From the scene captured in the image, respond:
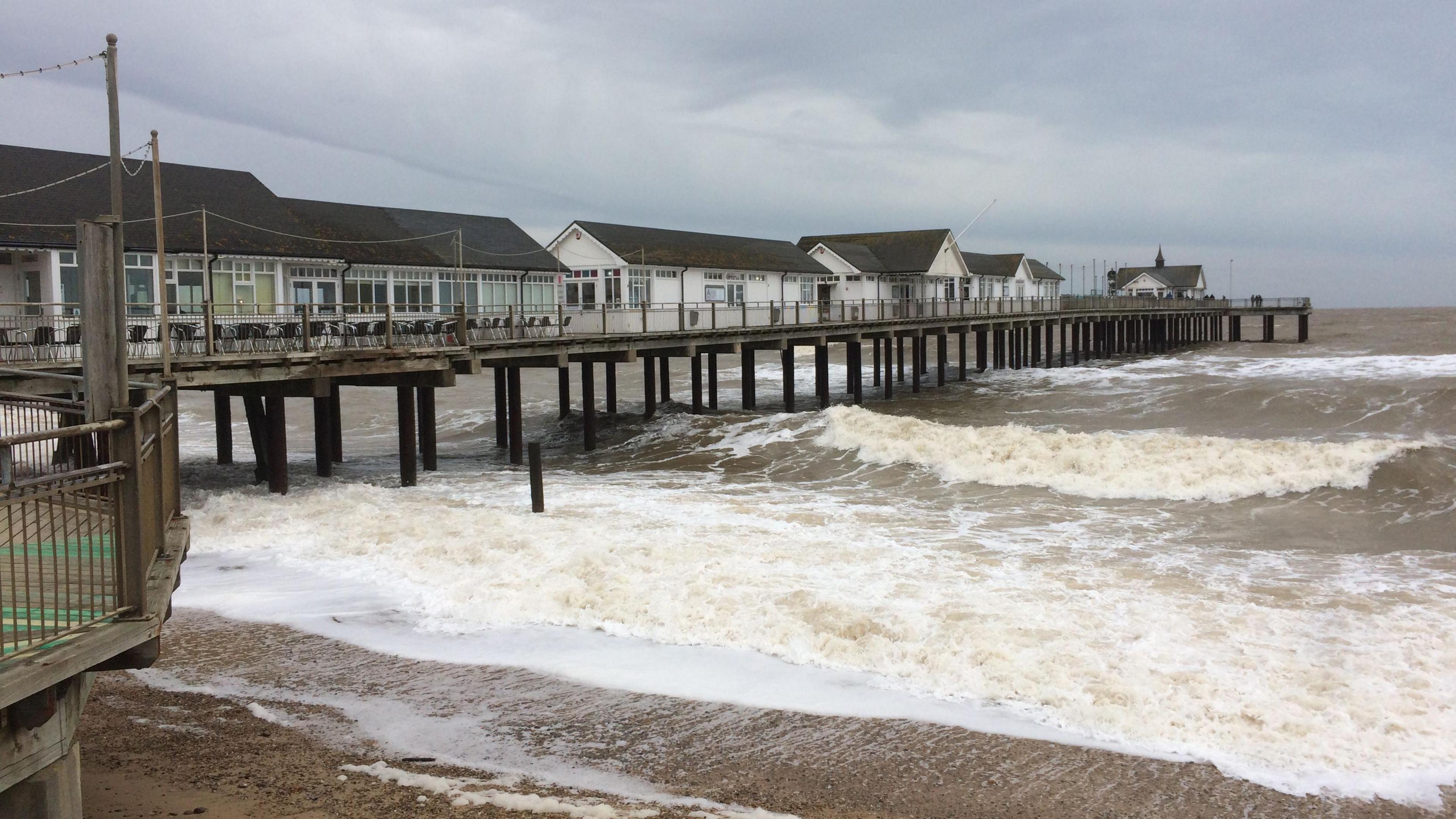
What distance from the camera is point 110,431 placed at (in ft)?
16.5

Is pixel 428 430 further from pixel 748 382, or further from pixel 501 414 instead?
pixel 748 382

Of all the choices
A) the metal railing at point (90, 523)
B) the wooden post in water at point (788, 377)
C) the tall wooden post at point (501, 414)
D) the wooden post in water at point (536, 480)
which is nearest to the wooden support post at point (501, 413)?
the tall wooden post at point (501, 414)

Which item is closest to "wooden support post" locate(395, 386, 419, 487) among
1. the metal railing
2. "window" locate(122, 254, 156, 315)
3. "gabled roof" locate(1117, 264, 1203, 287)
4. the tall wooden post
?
"window" locate(122, 254, 156, 315)

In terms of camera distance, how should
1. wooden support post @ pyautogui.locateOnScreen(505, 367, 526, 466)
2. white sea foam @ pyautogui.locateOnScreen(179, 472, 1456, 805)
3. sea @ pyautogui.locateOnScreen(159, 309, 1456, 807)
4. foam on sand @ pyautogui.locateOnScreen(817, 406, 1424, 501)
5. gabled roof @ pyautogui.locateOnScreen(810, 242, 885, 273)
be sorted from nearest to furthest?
white sea foam @ pyautogui.locateOnScreen(179, 472, 1456, 805)
sea @ pyautogui.locateOnScreen(159, 309, 1456, 807)
foam on sand @ pyautogui.locateOnScreen(817, 406, 1424, 501)
wooden support post @ pyautogui.locateOnScreen(505, 367, 526, 466)
gabled roof @ pyautogui.locateOnScreen(810, 242, 885, 273)

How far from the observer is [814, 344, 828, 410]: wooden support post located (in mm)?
38781

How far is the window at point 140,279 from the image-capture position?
23.2 metres

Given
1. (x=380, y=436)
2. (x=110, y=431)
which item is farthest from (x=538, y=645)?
(x=380, y=436)

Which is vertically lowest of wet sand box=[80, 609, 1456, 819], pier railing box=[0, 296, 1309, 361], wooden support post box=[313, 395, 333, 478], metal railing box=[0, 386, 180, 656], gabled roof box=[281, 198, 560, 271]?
wet sand box=[80, 609, 1456, 819]

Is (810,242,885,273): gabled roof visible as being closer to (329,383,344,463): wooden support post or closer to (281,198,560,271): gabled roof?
(281,198,560,271): gabled roof

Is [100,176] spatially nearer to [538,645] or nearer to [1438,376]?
[538,645]

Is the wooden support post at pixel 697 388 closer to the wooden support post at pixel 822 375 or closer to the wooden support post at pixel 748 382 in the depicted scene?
the wooden support post at pixel 748 382

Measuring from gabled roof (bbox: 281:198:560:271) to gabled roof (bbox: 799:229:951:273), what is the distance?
2238 centimetres

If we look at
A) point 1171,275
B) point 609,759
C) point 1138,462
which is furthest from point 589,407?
point 1171,275

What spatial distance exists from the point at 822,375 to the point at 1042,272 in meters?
48.1
